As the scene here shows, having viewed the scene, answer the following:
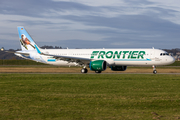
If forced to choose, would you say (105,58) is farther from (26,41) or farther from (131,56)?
(26,41)

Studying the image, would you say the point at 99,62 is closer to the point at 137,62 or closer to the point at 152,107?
the point at 137,62

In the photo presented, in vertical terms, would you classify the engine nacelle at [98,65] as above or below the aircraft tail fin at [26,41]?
below

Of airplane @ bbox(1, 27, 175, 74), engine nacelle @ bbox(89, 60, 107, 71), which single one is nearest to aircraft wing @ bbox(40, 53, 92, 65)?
airplane @ bbox(1, 27, 175, 74)

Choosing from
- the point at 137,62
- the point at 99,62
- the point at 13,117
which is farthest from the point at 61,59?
the point at 13,117

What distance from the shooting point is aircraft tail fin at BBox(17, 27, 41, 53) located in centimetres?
4970

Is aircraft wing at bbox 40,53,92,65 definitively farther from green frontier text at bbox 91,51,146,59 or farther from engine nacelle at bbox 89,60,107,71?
engine nacelle at bbox 89,60,107,71

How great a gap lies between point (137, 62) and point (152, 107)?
30.0m

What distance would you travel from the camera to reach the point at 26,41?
50250 millimetres

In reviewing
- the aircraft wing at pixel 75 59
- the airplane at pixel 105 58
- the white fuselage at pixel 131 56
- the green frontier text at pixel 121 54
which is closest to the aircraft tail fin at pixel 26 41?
the airplane at pixel 105 58

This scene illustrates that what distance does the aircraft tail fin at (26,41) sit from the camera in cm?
4970

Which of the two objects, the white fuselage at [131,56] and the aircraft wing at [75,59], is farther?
the aircraft wing at [75,59]

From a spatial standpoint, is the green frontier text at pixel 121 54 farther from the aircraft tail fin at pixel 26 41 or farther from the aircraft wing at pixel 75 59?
the aircraft tail fin at pixel 26 41

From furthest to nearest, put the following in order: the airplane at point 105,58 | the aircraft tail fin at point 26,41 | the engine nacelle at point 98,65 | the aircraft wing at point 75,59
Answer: the aircraft tail fin at point 26,41, the aircraft wing at point 75,59, the airplane at point 105,58, the engine nacelle at point 98,65

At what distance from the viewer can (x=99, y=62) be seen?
40.7m
